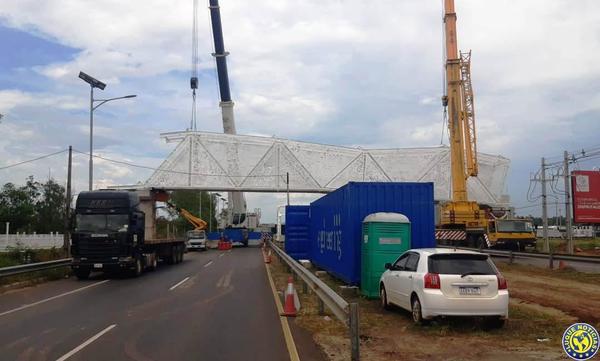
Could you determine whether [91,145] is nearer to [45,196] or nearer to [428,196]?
[428,196]

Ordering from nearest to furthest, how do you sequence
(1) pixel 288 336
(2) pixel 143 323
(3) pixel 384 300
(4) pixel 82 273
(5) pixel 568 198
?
(1) pixel 288 336, (2) pixel 143 323, (3) pixel 384 300, (4) pixel 82 273, (5) pixel 568 198

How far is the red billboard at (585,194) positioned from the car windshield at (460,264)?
30.1 metres

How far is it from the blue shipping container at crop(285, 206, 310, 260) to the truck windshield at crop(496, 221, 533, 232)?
1458 centimetres

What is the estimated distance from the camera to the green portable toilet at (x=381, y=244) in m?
14.7

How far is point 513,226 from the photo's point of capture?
3909 centimetres

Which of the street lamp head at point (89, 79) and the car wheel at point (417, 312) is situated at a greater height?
the street lamp head at point (89, 79)

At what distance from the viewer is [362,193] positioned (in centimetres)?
1606

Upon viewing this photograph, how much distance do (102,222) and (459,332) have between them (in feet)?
53.5

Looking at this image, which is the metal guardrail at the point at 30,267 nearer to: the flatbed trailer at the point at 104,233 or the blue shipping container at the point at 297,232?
the flatbed trailer at the point at 104,233

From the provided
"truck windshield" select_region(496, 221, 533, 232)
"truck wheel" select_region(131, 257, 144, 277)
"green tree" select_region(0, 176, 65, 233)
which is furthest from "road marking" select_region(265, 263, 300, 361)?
"green tree" select_region(0, 176, 65, 233)

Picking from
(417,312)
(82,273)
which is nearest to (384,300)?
(417,312)

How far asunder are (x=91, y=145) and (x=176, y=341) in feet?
79.8

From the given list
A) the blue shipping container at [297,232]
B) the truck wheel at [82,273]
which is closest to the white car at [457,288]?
the truck wheel at [82,273]

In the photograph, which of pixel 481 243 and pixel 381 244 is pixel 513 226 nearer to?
pixel 481 243
